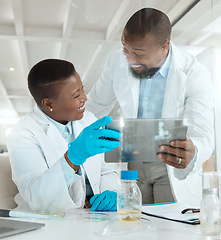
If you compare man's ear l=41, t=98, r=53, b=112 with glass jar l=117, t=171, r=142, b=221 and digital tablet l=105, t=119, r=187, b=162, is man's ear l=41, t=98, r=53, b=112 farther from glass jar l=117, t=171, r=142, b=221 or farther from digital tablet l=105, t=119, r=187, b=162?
glass jar l=117, t=171, r=142, b=221

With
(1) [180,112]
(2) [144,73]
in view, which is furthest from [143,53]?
(1) [180,112]

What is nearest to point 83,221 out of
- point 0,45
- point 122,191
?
point 122,191

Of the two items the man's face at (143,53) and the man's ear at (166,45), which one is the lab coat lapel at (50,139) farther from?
the man's ear at (166,45)

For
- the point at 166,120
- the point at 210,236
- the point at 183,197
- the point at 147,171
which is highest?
the point at 166,120

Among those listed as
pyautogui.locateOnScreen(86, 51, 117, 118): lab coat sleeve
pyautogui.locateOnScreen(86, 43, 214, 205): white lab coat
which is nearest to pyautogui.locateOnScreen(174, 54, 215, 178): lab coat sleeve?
pyautogui.locateOnScreen(86, 43, 214, 205): white lab coat

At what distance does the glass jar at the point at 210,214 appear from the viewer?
1.01m

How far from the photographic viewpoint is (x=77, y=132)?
4.86ft

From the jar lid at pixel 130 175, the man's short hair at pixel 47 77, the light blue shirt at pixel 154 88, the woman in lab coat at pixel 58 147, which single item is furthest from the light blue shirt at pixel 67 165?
the light blue shirt at pixel 154 88

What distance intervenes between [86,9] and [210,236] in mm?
1133

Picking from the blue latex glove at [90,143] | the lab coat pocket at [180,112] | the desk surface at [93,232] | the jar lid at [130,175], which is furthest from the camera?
the lab coat pocket at [180,112]

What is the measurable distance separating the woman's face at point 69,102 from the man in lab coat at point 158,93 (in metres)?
0.07

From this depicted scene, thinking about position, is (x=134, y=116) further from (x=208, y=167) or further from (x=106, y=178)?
(x=208, y=167)

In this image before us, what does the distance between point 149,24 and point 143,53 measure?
144 millimetres

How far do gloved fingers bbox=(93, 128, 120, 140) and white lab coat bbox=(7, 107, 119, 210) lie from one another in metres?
0.20
